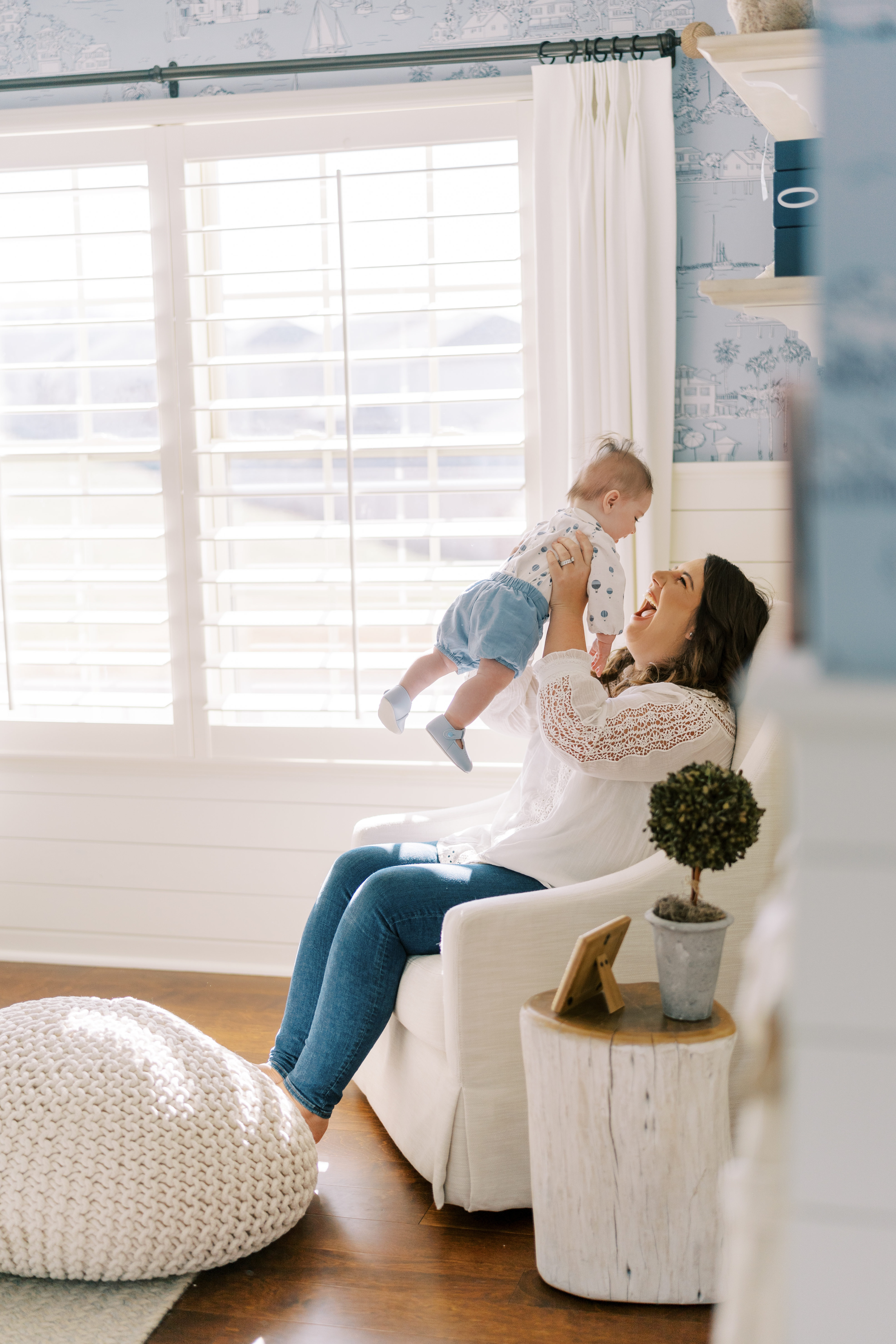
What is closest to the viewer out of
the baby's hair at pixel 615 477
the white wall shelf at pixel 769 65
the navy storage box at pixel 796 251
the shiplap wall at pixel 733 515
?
the white wall shelf at pixel 769 65

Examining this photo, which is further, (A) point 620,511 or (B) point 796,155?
(A) point 620,511

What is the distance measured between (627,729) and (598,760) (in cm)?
7

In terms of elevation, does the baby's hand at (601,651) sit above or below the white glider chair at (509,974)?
above

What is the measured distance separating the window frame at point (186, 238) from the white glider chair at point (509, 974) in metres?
1.06

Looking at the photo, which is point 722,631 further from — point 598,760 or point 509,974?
point 509,974

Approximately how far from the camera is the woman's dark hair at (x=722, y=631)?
81.9 inches

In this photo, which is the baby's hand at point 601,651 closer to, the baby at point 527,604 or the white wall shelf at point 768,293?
the baby at point 527,604

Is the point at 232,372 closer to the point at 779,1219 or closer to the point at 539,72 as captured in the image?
the point at 539,72

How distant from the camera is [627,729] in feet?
6.38

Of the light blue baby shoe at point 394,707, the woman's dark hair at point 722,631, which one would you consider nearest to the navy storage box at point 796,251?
the woman's dark hair at point 722,631

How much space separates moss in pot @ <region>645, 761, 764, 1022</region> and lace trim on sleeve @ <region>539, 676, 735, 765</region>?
214 millimetres

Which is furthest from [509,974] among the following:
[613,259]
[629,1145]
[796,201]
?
[613,259]

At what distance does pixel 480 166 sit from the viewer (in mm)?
2770

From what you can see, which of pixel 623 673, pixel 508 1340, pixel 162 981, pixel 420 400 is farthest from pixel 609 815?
pixel 162 981
